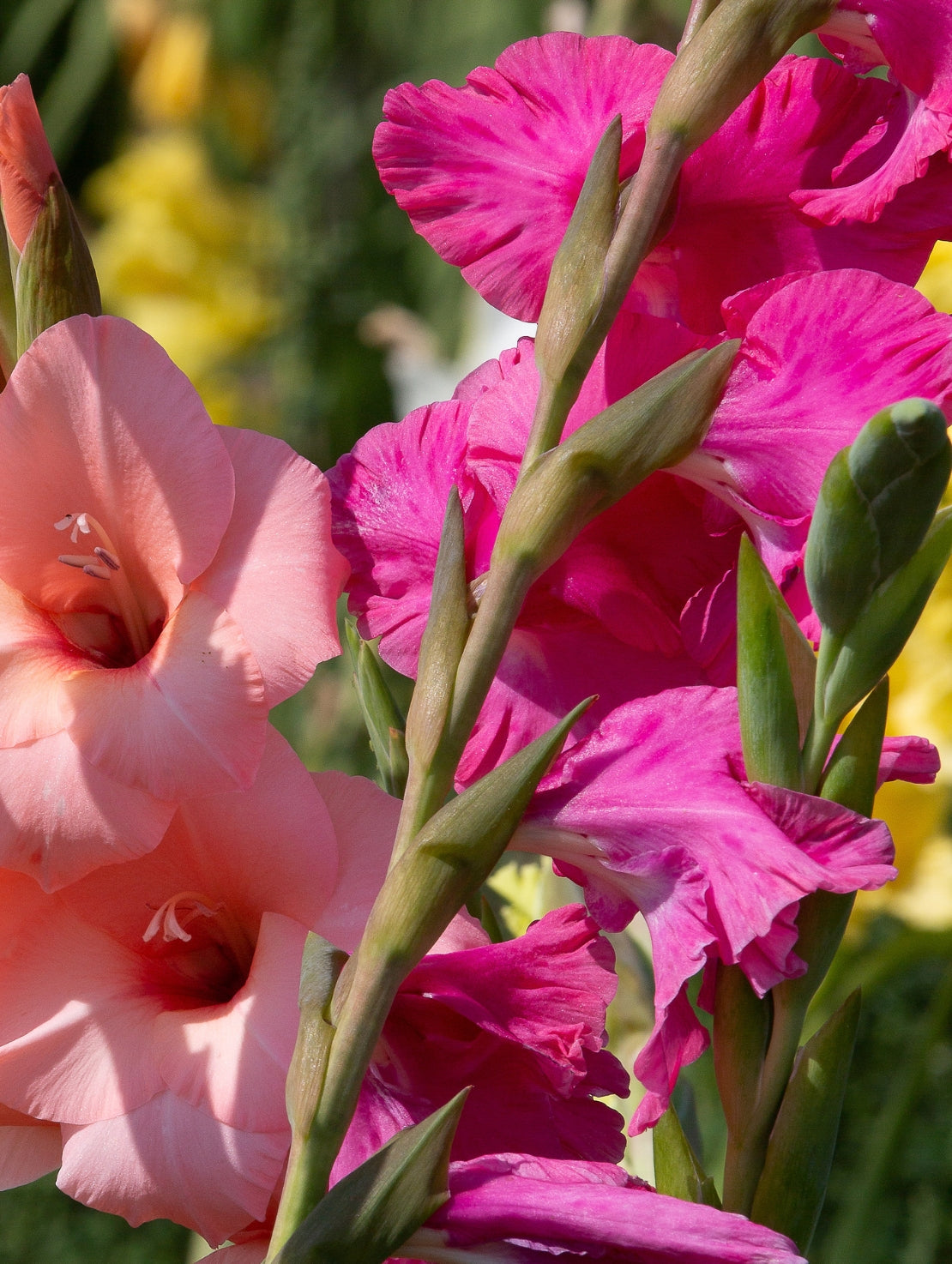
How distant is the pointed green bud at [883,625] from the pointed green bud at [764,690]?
0.6 inches

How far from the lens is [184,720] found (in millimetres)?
290

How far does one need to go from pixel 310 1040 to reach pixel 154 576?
146mm

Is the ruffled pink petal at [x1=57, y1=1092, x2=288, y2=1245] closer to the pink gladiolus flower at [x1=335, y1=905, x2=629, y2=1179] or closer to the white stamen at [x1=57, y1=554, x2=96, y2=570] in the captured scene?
the pink gladiolus flower at [x1=335, y1=905, x2=629, y2=1179]

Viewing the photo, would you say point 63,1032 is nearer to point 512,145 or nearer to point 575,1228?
point 575,1228

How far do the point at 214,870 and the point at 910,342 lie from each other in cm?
22

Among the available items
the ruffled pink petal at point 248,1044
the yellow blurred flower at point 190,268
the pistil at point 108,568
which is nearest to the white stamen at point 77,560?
the pistil at point 108,568

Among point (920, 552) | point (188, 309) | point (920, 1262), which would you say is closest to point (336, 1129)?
point (920, 552)

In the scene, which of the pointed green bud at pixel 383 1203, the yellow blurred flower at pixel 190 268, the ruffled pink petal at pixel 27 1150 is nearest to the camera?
the pointed green bud at pixel 383 1203

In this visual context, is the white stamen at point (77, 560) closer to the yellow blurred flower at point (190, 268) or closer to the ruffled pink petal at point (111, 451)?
the ruffled pink petal at point (111, 451)

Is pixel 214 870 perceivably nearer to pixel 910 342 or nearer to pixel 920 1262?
pixel 910 342

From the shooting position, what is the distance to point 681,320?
0.35 metres

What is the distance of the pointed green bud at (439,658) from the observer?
26cm

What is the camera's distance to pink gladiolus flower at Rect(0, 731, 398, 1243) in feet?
1.00

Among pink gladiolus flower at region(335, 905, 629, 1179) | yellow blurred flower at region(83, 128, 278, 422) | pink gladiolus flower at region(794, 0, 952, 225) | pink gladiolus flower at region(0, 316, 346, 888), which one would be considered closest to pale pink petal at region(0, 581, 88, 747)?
pink gladiolus flower at region(0, 316, 346, 888)
